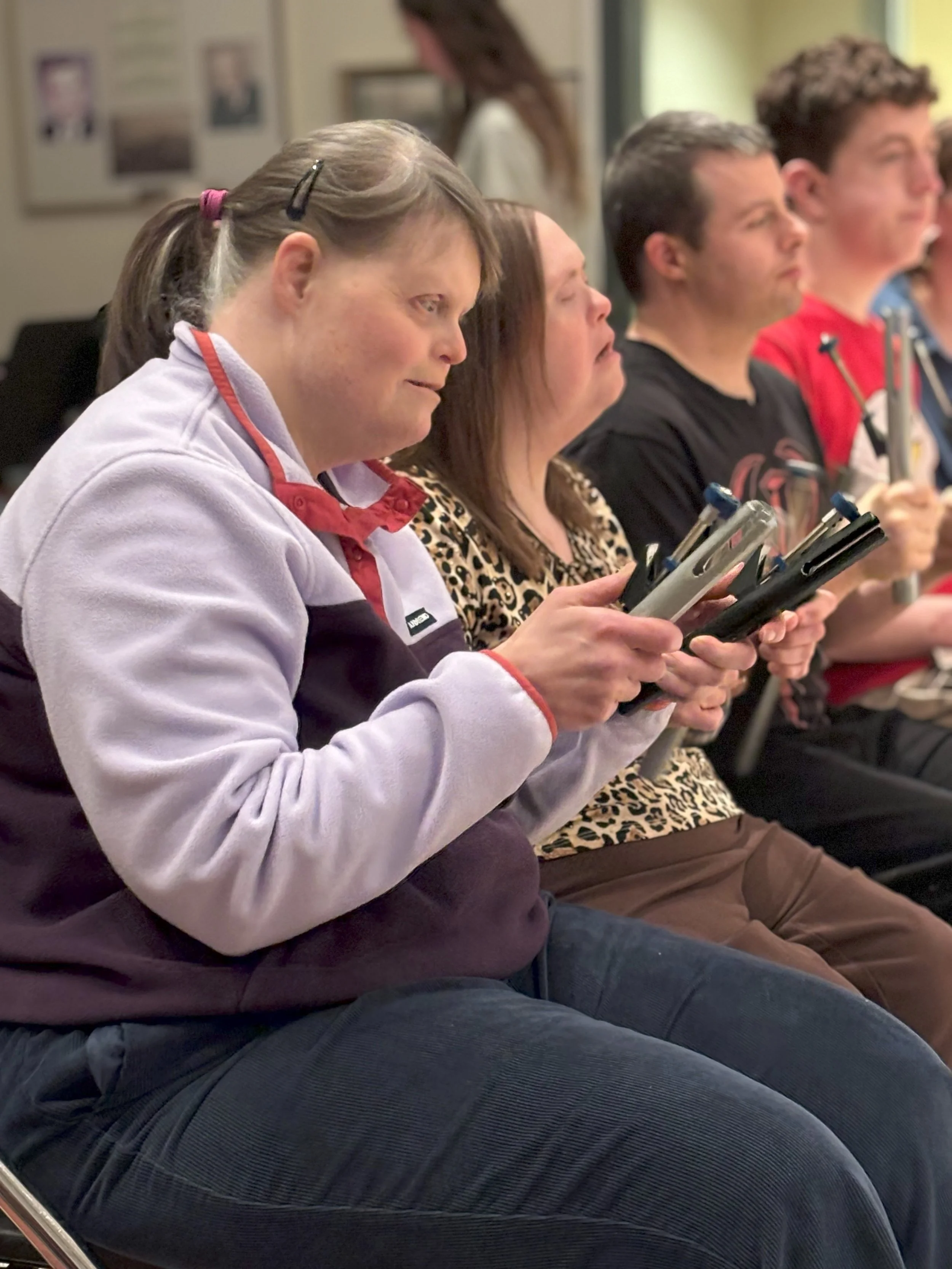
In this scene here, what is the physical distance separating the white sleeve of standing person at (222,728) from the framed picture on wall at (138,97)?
321cm

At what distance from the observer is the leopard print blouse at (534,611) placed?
124 centimetres

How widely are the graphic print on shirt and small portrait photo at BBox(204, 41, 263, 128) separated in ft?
8.33

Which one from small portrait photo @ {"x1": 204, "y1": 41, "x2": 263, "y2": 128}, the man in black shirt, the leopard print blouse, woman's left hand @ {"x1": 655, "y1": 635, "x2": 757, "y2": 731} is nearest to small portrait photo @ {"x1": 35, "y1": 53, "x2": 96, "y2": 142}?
small portrait photo @ {"x1": 204, "y1": 41, "x2": 263, "y2": 128}

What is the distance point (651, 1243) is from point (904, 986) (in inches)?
21.9

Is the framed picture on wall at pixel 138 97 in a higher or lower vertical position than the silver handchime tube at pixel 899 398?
higher

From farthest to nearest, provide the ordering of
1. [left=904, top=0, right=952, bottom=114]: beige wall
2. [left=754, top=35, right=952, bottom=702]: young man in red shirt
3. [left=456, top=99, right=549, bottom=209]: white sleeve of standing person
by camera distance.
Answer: [left=904, top=0, right=952, bottom=114]: beige wall → [left=456, top=99, right=549, bottom=209]: white sleeve of standing person → [left=754, top=35, right=952, bottom=702]: young man in red shirt

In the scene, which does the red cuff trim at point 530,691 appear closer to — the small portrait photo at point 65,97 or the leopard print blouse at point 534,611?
the leopard print blouse at point 534,611

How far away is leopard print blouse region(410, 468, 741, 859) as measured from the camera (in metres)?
1.24

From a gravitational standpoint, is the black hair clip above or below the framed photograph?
above

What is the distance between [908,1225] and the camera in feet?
3.16

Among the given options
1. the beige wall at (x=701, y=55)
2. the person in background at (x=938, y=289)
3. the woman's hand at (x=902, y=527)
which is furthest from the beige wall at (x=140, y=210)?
the woman's hand at (x=902, y=527)

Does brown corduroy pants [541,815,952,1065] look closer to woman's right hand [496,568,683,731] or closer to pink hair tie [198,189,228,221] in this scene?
woman's right hand [496,568,683,731]

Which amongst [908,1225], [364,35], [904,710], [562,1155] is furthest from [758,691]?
[364,35]

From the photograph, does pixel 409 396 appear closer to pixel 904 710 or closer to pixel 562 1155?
pixel 562 1155
